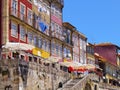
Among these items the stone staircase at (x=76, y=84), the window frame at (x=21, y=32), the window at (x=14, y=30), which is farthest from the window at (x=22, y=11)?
the stone staircase at (x=76, y=84)

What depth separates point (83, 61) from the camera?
272 feet

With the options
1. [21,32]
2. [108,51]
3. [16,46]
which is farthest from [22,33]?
[108,51]

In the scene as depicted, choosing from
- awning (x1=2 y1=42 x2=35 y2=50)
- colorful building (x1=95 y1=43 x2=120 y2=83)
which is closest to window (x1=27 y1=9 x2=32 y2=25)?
awning (x1=2 y1=42 x2=35 y2=50)

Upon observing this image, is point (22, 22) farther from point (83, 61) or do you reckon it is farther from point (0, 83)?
point (83, 61)

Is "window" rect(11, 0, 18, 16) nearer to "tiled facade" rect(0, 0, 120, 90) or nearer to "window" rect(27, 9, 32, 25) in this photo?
"tiled facade" rect(0, 0, 120, 90)

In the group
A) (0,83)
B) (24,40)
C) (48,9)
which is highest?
(48,9)

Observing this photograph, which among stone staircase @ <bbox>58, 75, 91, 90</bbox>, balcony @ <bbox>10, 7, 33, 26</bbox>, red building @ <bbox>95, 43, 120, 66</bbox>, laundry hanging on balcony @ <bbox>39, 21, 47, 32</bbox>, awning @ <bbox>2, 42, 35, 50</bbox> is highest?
balcony @ <bbox>10, 7, 33, 26</bbox>

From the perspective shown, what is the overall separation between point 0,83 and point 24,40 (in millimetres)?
10986

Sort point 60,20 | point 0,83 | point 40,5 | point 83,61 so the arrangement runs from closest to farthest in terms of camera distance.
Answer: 1. point 0,83
2. point 40,5
3. point 60,20
4. point 83,61

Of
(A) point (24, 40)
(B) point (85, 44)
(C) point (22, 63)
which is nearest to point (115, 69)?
(B) point (85, 44)

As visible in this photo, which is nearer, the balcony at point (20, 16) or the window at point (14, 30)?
the window at point (14, 30)

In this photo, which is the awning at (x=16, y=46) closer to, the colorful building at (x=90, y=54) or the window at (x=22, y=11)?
the window at (x=22, y=11)

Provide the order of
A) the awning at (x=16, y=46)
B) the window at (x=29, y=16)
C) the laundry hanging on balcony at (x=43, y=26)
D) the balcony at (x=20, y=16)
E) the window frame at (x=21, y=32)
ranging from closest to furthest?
the awning at (x=16, y=46) < the balcony at (x=20, y=16) < the window frame at (x=21, y=32) < the window at (x=29, y=16) < the laundry hanging on balcony at (x=43, y=26)

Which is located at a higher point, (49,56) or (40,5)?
(40,5)
